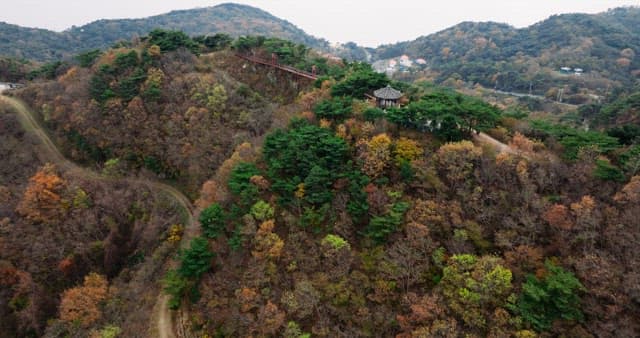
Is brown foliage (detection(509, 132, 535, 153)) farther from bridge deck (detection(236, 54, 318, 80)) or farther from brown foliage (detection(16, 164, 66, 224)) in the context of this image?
brown foliage (detection(16, 164, 66, 224))

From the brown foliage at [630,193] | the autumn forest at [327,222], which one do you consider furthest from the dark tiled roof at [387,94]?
the brown foliage at [630,193]

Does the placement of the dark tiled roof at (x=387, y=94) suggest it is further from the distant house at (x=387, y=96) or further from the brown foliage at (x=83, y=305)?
the brown foliage at (x=83, y=305)

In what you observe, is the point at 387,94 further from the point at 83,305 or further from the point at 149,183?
the point at 83,305

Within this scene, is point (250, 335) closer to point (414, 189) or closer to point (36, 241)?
point (414, 189)

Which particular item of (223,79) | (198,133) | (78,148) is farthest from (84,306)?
(223,79)

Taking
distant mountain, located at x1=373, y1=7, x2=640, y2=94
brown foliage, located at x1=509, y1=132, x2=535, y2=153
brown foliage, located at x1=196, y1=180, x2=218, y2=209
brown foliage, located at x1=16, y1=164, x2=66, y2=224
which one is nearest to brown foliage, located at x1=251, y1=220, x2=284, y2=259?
brown foliage, located at x1=196, y1=180, x2=218, y2=209

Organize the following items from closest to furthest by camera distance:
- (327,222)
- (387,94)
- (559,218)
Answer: (559,218)
(327,222)
(387,94)

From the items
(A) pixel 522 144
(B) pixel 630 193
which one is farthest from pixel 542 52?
(B) pixel 630 193
